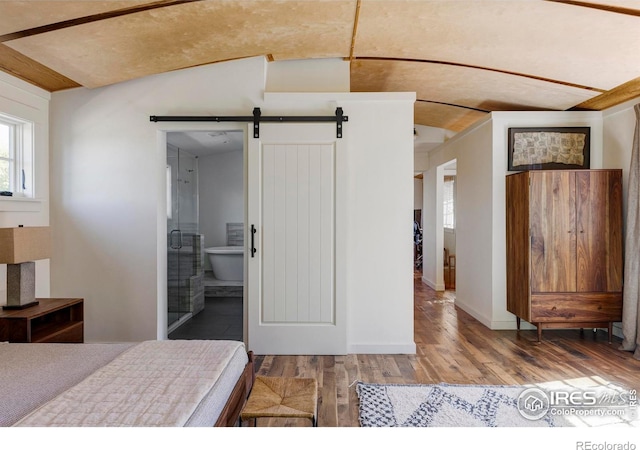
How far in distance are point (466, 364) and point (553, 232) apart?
64.0 inches

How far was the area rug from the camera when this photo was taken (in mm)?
2178

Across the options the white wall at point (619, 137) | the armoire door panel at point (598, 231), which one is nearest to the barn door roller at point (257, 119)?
the armoire door panel at point (598, 231)

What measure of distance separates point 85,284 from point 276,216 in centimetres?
194

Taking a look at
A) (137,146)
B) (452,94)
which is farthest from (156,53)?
(452,94)

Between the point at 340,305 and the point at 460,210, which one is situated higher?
the point at 460,210

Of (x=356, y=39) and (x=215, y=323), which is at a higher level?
(x=356, y=39)

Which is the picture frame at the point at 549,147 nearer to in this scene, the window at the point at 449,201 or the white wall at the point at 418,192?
the window at the point at 449,201

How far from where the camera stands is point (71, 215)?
3490 mm

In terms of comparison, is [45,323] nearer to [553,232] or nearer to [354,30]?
[354,30]

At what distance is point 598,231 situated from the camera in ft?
11.9

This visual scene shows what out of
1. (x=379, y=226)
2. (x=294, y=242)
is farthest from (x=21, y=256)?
(x=379, y=226)

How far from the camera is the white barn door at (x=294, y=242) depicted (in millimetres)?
3324

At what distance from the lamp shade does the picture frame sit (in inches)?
178

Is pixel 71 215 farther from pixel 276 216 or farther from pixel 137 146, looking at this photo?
pixel 276 216
